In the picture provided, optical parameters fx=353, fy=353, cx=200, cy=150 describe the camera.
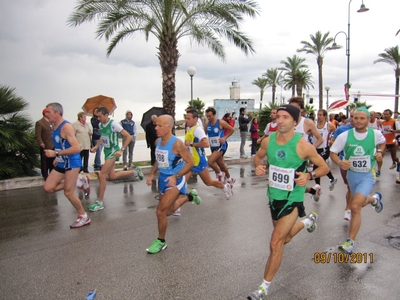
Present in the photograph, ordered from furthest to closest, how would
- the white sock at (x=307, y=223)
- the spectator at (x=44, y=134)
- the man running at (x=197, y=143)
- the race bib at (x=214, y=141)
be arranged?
the spectator at (x=44, y=134) < the race bib at (x=214, y=141) < the man running at (x=197, y=143) < the white sock at (x=307, y=223)

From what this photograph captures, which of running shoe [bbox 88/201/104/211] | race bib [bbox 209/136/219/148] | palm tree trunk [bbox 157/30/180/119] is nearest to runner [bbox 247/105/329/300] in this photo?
running shoe [bbox 88/201/104/211]

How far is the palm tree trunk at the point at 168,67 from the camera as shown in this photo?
12555 mm

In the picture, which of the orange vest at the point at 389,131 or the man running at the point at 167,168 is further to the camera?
the orange vest at the point at 389,131

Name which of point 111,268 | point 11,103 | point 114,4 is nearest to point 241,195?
point 111,268

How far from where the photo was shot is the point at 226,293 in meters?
3.36

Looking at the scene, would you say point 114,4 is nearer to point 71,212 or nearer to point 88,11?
point 88,11

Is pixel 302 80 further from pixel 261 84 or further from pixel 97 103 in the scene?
pixel 97 103

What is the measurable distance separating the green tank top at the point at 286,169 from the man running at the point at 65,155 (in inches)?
122

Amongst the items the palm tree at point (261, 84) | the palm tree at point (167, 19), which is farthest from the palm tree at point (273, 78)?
the palm tree at point (167, 19)

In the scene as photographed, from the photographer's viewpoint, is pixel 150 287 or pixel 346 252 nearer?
A: pixel 150 287

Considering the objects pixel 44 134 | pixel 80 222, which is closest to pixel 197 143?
pixel 80 222

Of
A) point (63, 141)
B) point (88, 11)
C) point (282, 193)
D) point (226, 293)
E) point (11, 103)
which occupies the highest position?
point (88, 11)

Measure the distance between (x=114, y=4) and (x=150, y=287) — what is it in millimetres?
10939
